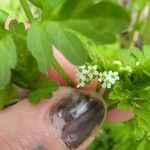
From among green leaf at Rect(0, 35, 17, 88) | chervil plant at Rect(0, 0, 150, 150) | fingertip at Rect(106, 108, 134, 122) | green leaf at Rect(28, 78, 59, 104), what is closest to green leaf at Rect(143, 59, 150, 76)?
chervil plant at Rect(0, 0, 150, 150)

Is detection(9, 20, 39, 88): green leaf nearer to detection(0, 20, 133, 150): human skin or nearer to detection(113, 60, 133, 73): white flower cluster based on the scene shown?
detection(0, 20, 133, 150): human skin

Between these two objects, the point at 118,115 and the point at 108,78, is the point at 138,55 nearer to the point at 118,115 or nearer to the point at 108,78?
the point at 108,78

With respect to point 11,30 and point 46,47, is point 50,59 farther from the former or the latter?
point 11,30

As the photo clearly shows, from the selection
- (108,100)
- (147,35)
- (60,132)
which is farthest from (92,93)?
(147,35)

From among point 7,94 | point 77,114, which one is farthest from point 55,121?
point 7,94

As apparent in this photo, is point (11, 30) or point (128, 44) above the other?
point (11, 30)

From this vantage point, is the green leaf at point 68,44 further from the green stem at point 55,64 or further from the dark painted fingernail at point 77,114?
the dark painted fingernail at point 77,114
